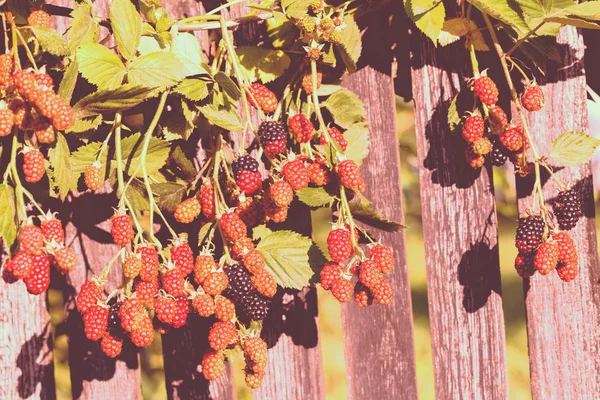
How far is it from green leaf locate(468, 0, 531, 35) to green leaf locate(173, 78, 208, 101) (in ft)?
2.19

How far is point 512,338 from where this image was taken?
161 inches

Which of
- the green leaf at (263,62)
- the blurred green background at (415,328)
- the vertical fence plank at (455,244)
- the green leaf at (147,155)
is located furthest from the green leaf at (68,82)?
the blurred green background at (415,328)

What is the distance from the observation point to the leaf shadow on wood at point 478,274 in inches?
77.5

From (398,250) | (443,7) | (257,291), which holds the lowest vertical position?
(257,291)

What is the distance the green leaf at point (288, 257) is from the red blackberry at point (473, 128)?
48 centimetres

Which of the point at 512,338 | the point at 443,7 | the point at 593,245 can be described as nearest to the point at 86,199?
the point at 443,7

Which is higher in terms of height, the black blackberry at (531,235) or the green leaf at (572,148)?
the green leaf at (572,148)

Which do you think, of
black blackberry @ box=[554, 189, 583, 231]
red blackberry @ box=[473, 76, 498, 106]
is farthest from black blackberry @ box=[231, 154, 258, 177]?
black blackberry @ box=[554, 189, 583, 231]

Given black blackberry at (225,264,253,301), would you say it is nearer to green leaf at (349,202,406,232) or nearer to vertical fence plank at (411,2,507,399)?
green leaf at (349,202,406,232)

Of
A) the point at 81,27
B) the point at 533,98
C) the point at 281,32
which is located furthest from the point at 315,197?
the point at 81,27

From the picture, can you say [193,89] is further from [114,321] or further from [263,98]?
[114,321]

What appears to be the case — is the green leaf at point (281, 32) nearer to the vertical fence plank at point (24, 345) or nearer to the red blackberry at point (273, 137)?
the red blackberry at point (273, 137)

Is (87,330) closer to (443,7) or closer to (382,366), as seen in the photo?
(382,366)

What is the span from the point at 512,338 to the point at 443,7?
2846 millimetres
